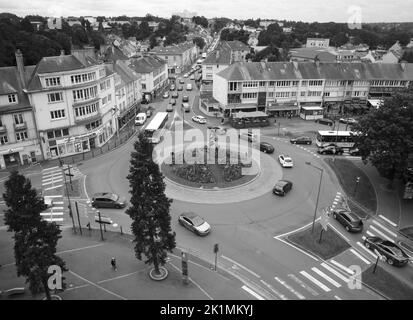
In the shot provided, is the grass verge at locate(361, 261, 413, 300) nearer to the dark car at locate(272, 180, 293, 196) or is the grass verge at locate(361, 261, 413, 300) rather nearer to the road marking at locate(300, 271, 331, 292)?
the road marking at locate(300, 271, 331, 292)

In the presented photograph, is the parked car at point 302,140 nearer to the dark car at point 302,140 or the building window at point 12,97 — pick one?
the dark car at point 302,140

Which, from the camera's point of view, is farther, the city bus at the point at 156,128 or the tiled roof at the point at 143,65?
the tiled roof at the point at 143,65

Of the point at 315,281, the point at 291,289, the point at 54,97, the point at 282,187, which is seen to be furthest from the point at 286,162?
the point at 54,97

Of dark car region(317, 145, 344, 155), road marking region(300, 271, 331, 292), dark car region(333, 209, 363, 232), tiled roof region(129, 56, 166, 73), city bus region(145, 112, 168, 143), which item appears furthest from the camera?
tiled roof region(129, 56, 166, 73)

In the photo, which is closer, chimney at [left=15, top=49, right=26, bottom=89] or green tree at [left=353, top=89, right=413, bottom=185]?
green tree at [left=353, top=89, right=413, bottom=185]

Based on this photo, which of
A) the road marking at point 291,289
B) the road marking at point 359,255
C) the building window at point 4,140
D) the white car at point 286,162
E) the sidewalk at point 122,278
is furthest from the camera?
the white car at point 286,162

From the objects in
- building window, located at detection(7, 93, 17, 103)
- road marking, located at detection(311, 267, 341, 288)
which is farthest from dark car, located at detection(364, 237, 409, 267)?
building window, located at detection(7, 93, 17, 103)

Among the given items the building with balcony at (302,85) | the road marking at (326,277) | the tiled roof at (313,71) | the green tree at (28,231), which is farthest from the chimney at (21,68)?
the road marking at (326,277)
